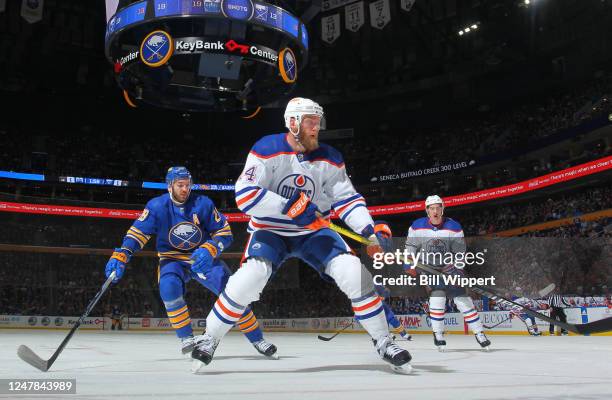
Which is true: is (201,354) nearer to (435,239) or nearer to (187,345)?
(187,345)

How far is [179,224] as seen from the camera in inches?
244

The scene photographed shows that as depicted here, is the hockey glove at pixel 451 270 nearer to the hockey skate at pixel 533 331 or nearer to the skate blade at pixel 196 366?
the skate blade at pixel 196 366

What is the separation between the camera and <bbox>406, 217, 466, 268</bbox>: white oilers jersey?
776cm

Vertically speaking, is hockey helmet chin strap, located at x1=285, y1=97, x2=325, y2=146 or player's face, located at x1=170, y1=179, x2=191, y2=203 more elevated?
hockey helmet chin strap, located at x1=285, y1=97, x2=325, y2=146

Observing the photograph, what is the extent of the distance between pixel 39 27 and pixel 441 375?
2988 cm

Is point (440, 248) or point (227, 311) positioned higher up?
point (440, 248)

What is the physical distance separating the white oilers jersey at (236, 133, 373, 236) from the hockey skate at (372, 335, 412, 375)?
2.68ft

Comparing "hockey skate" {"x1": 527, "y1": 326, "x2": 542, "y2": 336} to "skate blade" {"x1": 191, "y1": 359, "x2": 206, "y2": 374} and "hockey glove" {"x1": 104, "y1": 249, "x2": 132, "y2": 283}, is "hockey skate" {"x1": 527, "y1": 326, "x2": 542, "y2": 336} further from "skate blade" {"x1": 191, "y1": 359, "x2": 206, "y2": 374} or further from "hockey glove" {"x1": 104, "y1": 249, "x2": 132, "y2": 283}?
"skate blade" {"x1": 191, "y1": 359, "x2": 206, "y2": 374}

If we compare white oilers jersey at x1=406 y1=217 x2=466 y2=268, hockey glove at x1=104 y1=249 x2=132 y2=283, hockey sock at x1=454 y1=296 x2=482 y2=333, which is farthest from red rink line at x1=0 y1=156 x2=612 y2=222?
hockey glove at x1=104 y1=249 x2=132 y2=283

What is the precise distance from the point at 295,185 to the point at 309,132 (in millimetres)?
389

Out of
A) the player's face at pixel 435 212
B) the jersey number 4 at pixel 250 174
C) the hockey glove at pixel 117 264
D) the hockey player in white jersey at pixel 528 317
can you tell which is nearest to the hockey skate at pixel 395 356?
the jersey number 4 at pixel 250 174

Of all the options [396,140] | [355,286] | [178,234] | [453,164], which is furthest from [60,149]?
[355,286]

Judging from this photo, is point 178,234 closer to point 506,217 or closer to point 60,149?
point 506,217

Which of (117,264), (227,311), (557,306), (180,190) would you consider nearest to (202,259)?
(227,311)
